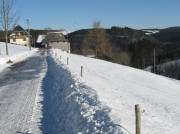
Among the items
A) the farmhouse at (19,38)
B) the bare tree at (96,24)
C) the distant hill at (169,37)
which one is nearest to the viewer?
the bare tree at (96,24)

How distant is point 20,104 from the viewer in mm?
8023

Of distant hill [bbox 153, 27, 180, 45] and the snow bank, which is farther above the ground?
distant hill [bbox 153, 27, 180, 45]

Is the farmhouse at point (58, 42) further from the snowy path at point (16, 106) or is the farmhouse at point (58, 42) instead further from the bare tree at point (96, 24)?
the snowy path at point (16, 106)

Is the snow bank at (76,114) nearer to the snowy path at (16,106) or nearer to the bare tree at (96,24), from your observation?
the snowy path at (16,106)

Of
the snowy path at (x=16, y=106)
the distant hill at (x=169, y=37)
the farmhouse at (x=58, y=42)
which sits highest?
the distant hill at (x=169, y=37)

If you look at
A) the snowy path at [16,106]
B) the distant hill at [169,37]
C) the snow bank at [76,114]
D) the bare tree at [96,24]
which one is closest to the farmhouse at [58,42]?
the bare tree at [96,24]

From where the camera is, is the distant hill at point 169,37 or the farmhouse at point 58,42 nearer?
the farmhouse at point 58,42

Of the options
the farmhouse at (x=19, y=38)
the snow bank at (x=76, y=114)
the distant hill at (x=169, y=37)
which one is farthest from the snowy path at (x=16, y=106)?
the distant hill at (x=169, y=37)

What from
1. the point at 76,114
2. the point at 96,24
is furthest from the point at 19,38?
the point at 76,114

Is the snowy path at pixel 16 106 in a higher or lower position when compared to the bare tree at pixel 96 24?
lower

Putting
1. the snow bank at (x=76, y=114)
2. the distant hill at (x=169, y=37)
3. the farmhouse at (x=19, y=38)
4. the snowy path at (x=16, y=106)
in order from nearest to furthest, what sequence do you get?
the snow bank at (x=76, y=114)
the snowy path at (x=16, y=106)
the farmhouse at (x=19, y=38)
the distant hill at (x=169, y=37)

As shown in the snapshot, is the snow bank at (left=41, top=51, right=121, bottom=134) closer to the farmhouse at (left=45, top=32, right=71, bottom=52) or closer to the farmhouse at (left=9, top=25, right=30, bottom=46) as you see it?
the farmhouse at (left=45, top=32, right=71, bottom=52)

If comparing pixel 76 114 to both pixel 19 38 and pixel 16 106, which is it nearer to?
pixel 16 106

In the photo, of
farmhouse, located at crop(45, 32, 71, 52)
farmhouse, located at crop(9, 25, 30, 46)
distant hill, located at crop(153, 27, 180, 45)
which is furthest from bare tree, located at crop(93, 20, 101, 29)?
distant hill, located at crop(153, 27, 180, 45)
